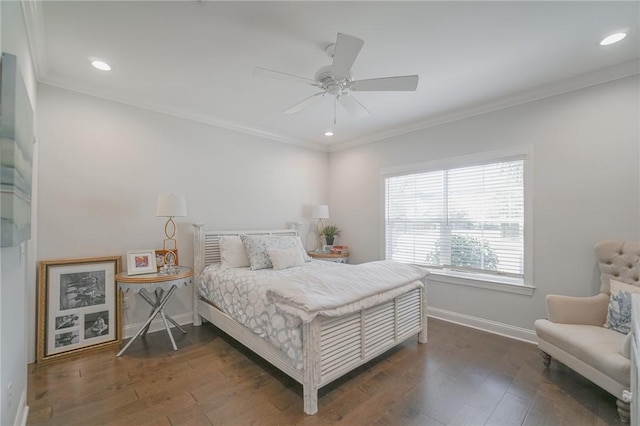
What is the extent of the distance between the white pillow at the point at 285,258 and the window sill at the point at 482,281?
187 centimetres

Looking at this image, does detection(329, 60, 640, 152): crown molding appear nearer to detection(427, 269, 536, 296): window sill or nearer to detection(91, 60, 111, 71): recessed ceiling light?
detection(427, 269, 536, 296): window sill

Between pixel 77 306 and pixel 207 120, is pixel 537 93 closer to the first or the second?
pixel 207 120

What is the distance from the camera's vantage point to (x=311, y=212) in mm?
4980

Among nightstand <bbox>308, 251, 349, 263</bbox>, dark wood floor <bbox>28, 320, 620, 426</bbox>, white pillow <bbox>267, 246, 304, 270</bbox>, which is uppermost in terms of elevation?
white pillow <bbox>267, 246, 304, 270</bbox>

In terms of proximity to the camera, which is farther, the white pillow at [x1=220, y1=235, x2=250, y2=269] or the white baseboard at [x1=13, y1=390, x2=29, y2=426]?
the white pillow at [x1=220, y1=235, x2=250, y2=269]

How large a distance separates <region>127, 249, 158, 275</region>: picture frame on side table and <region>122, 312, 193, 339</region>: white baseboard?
722 mm

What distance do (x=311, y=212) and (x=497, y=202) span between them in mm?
2777

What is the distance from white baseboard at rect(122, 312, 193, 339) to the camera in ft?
10.4

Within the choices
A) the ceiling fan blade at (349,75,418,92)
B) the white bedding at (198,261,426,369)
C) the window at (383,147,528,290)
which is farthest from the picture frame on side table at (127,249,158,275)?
the window at (383,147,528,290)

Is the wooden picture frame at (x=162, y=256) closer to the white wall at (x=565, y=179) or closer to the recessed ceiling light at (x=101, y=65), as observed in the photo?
the recessed ceiling light at (x=101, y=65)

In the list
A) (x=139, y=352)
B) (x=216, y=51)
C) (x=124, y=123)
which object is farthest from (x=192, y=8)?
(x=139, y=352)

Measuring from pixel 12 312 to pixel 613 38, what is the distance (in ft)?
14.5

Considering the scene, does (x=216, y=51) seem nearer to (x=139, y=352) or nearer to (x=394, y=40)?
(x=394, y=40)

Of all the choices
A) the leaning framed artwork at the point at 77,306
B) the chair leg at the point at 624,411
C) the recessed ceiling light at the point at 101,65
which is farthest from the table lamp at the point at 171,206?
the chair leg at the point at 624,411
